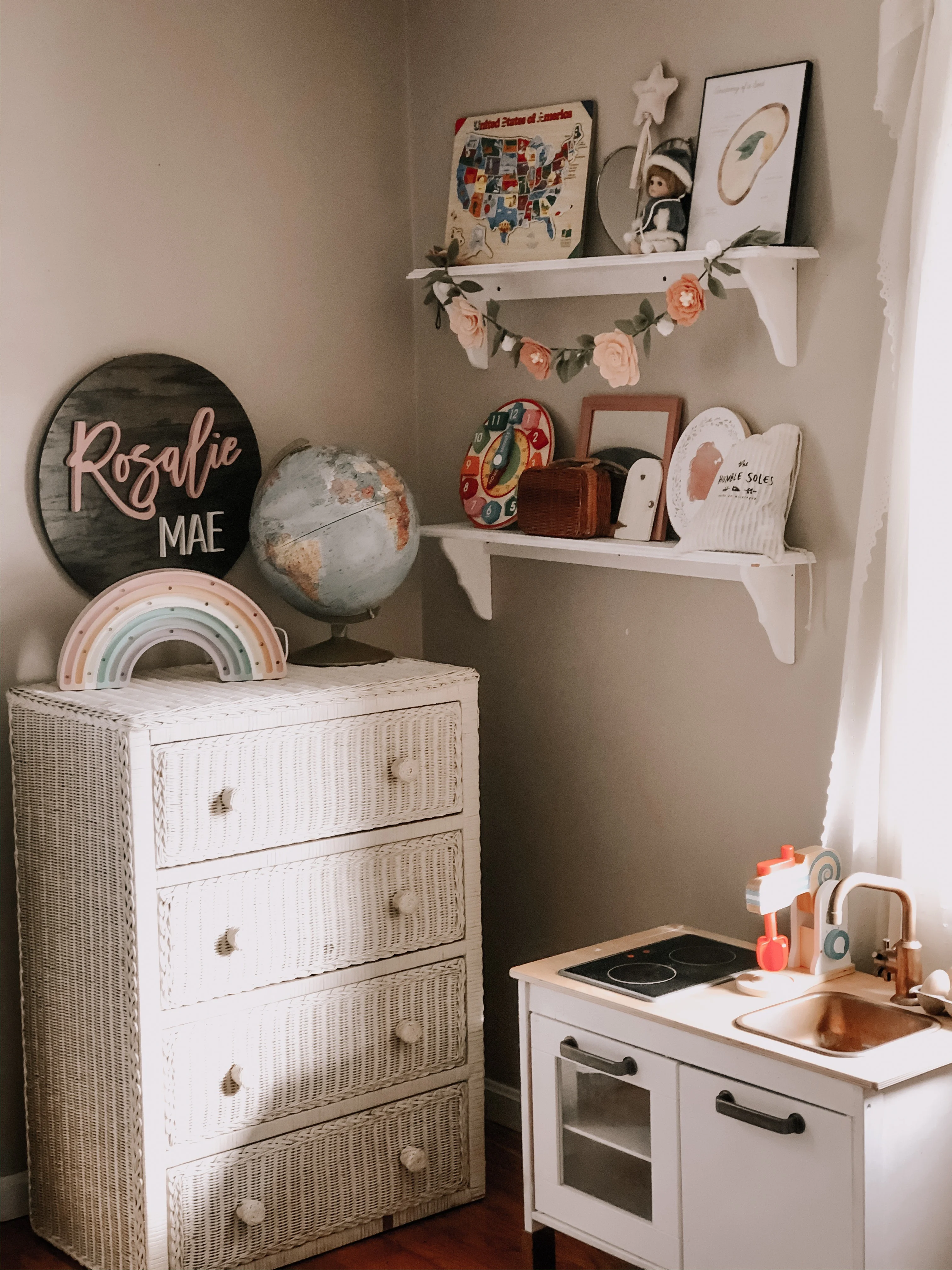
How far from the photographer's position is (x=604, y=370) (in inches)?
97.3

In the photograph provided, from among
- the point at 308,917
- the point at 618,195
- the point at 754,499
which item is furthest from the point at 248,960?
the point at 618,195

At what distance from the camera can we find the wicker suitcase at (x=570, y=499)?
2.56 m

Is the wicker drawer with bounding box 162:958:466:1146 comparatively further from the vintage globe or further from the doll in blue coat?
the doll in blue coat

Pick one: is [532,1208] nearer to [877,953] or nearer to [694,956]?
[694,956]

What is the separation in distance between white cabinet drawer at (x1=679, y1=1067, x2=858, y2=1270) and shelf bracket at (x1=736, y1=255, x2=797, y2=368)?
80cm

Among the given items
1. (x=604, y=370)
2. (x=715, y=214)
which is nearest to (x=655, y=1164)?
(x=604, y=370)

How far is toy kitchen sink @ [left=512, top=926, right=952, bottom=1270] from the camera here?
6.26 feet

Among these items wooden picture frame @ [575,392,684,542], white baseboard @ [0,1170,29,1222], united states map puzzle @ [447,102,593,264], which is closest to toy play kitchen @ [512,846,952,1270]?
wooden picture frame @ [575,392,684,542]

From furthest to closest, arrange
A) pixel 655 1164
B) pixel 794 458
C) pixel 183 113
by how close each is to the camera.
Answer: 1. pixel 183 113
2. pixel 794 458
3. pixel 655 1164

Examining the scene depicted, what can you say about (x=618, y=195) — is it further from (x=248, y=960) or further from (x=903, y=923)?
(x=248, y=960)

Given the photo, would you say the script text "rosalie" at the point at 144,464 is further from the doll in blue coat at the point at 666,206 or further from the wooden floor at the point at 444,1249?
the wooden floor at the point at 444,1249

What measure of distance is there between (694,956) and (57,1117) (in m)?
1.15

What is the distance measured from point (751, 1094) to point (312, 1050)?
2.67 ft

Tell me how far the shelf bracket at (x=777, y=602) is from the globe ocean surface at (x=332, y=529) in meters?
0.67
